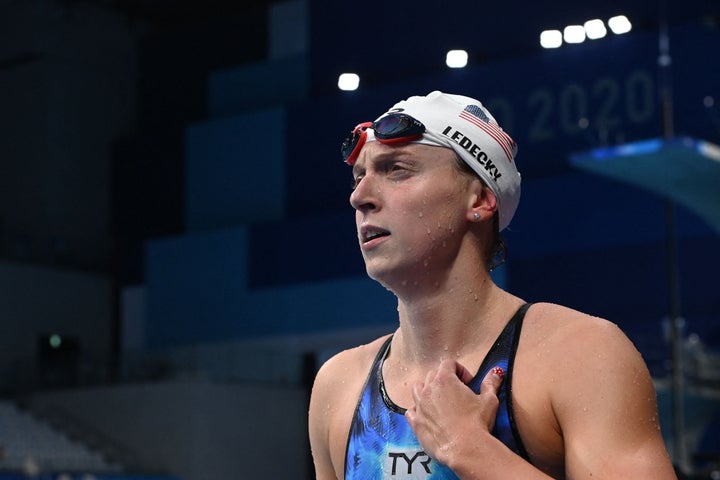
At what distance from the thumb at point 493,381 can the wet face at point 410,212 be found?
9.8 inches

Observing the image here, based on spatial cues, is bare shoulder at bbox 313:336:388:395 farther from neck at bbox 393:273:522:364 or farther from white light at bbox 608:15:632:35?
white light at bbox 608:15:632:35

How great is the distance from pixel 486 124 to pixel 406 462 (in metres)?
0.74

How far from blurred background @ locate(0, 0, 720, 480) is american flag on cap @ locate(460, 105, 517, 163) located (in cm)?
1353

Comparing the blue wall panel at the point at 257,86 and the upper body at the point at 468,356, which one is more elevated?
the blue wall panel at the point at 257,86

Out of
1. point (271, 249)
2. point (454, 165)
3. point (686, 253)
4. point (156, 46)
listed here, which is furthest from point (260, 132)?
point (454, 165)

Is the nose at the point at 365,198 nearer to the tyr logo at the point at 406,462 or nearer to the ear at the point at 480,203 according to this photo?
the ear at the point at 480,203

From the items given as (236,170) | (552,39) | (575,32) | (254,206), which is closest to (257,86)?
(236,170)

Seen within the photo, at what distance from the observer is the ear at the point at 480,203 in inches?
102

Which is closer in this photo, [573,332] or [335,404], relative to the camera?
[573,332]

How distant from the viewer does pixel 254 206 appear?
2467cm

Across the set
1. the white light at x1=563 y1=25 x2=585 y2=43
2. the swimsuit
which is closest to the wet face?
the swimsuit

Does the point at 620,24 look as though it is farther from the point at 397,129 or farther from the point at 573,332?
the point at 573,332

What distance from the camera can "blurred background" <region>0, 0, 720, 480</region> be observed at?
19875 mm

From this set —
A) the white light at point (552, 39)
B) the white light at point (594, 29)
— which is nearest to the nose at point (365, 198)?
the white light at point (552, 39)
